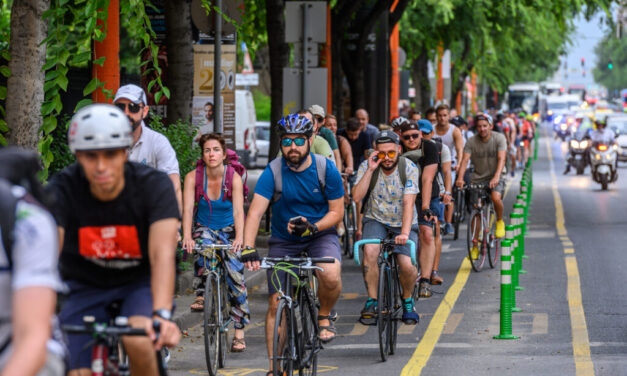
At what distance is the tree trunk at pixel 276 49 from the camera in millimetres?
19844

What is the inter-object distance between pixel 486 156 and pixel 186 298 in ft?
17.6

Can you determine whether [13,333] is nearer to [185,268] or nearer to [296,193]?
[296,193]

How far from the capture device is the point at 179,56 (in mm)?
13641

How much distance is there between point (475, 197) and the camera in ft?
51.0

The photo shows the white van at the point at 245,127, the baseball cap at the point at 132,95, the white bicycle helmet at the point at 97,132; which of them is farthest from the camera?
the white van at the point at 245,127

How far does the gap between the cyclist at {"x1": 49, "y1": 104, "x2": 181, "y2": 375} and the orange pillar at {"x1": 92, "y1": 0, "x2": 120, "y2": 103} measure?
550cm

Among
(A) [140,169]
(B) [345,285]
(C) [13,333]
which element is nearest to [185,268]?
(B) [345,285]

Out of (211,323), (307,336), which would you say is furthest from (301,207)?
(211,323)

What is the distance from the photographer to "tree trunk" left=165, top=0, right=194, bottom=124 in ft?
44.8

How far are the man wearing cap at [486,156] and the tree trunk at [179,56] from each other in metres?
3.77

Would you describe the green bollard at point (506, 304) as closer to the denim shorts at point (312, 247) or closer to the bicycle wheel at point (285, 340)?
the denim shorts at point (312, 247)

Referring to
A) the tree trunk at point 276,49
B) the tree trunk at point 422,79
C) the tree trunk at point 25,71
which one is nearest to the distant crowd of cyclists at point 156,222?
the tree trunk at point 25,71

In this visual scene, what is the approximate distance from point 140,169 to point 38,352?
1653 mm

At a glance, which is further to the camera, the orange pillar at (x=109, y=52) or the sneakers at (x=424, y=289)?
the sneakers at (x=424, y=289)
